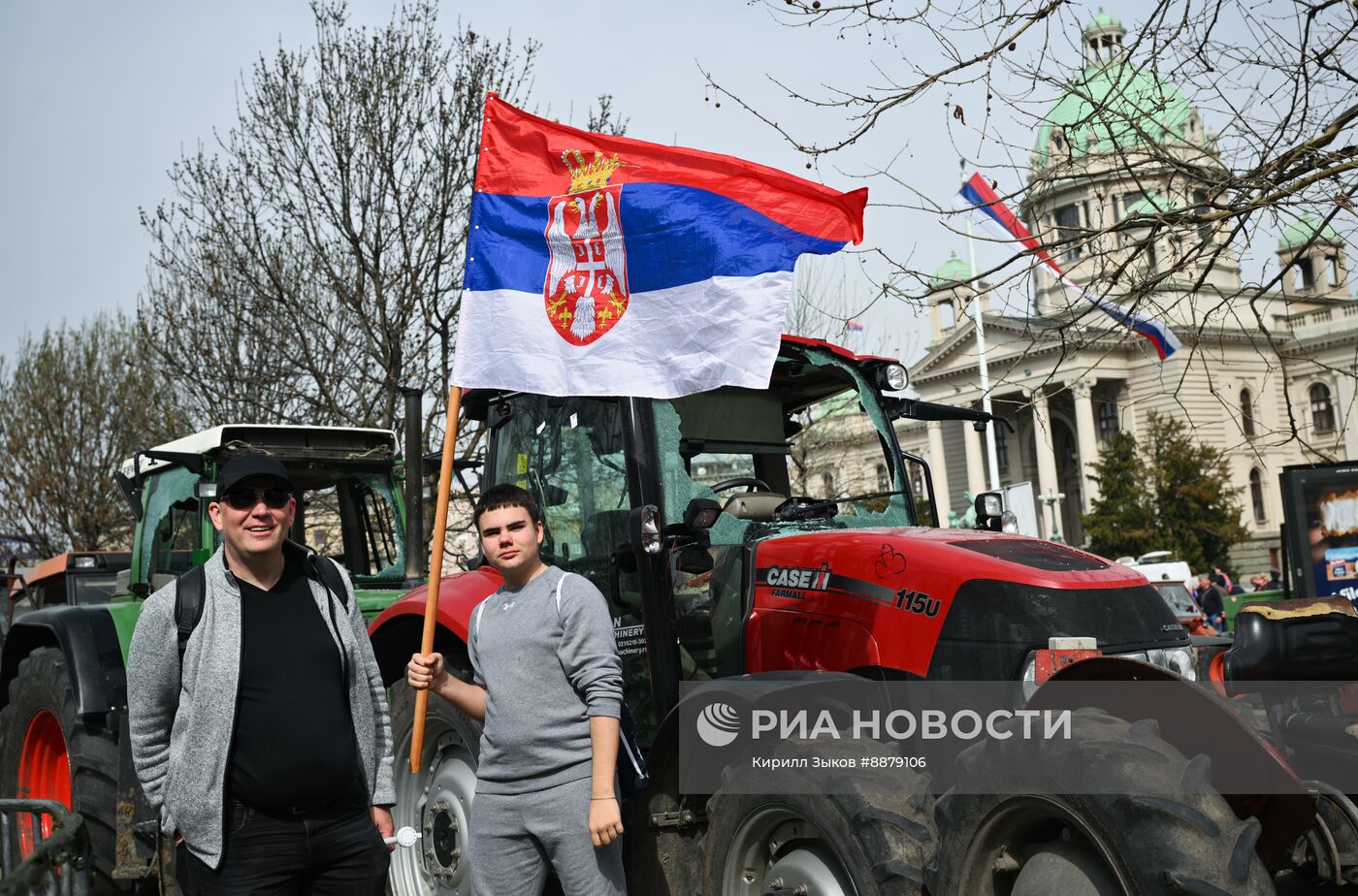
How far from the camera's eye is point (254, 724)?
144 inches

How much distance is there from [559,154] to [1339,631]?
3286mm

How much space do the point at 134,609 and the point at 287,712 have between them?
4.47m

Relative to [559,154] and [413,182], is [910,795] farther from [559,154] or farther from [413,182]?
[413,182]

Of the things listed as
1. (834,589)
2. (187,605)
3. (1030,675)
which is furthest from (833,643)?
(187,605)

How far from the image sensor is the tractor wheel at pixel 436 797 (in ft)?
18.6

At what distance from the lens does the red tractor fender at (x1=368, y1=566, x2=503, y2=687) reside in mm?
5727

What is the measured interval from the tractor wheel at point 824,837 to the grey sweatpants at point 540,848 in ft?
1.55

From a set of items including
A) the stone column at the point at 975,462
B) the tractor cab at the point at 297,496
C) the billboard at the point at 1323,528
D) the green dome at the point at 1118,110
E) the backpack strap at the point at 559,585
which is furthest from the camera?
the stone column at the point at 975,462

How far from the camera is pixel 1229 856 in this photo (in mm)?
3303

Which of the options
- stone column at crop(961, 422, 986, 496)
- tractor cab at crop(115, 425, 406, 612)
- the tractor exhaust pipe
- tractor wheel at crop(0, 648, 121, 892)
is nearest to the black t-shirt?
tractor wheel at crop(0, 648, 121, 892)

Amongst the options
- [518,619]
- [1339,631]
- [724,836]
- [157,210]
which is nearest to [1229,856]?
[1339,631]

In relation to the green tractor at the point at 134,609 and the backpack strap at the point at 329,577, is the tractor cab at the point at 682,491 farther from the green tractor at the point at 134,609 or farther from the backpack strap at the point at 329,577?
the green tractor at the point at 134,609

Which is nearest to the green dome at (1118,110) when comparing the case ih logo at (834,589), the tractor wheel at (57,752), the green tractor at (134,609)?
the case ih logo at (834,589)

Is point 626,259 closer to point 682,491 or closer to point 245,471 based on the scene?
point 682,491
